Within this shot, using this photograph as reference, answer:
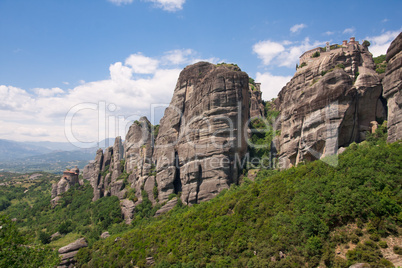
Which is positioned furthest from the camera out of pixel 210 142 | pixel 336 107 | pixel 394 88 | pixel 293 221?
pixel 210 142

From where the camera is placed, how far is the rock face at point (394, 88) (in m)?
24.0

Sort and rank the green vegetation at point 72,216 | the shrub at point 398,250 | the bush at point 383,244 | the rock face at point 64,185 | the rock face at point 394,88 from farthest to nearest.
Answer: the rock face at point 64,185, the green vegetation at point 72,216, the rock face at point 394,88, the bush at point 383,244, the shrub at point 398,250

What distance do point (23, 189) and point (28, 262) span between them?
106m

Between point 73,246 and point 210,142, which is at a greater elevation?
point 210,142

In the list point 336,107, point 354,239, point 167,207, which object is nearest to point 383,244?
point 354,239

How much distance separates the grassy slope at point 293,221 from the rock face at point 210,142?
19.4 feet

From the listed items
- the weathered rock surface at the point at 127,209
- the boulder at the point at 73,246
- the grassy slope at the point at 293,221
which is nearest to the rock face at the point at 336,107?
the grassy slope at the point at 293,221

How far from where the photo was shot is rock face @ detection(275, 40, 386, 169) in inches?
1246

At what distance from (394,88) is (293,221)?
51.8ft

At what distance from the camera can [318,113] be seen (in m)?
33.3

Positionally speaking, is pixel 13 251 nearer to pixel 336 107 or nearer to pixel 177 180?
pixel 177 180

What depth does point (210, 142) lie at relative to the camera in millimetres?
41656

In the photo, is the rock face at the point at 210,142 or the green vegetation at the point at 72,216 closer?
the rock face at the point at 210,142

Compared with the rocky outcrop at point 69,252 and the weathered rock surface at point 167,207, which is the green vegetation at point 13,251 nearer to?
the rocky outcrop at point 69,252
